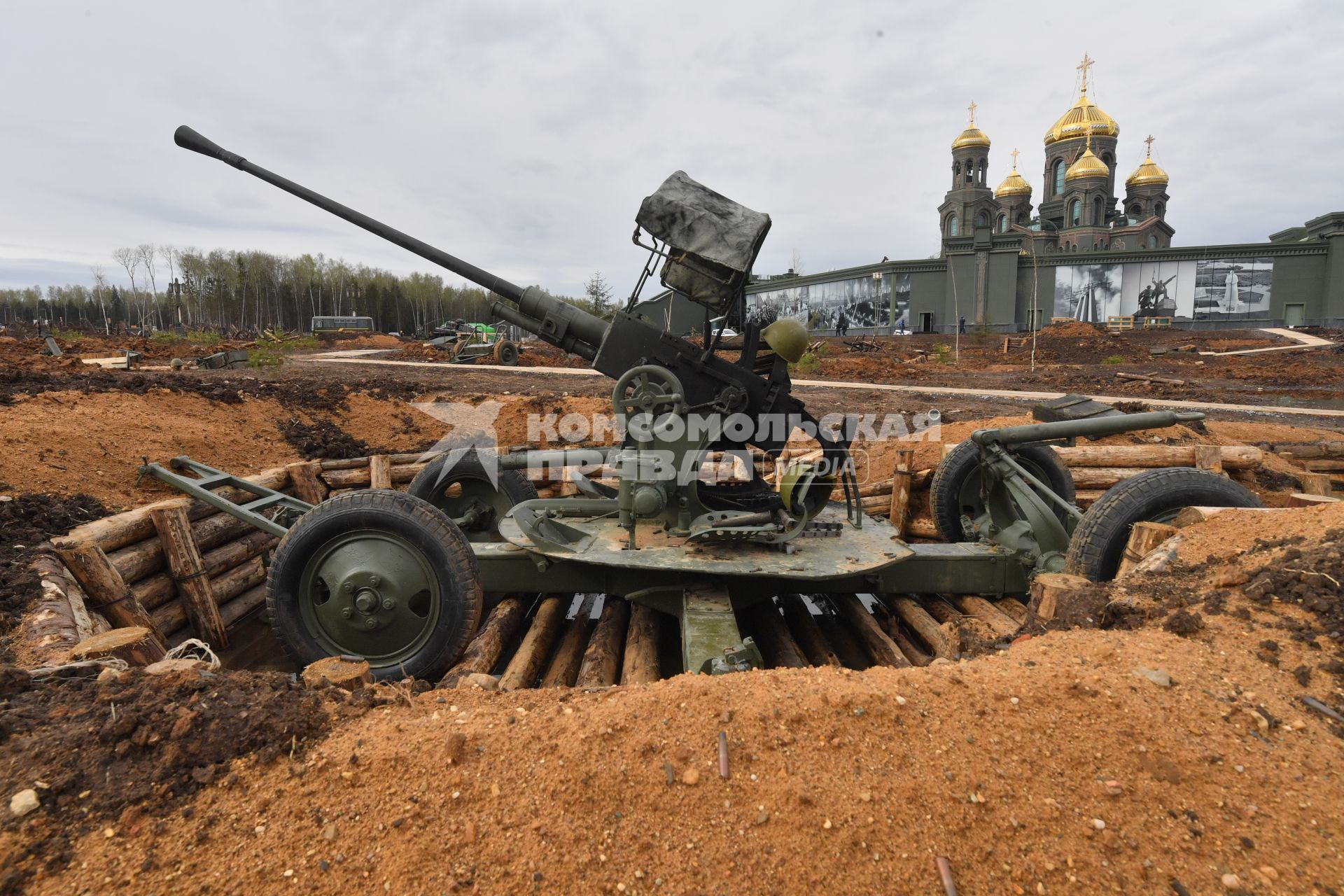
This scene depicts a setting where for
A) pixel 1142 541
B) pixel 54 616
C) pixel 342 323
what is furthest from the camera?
pixel 342 323

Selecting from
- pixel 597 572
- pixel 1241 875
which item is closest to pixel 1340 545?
pixel 1241 875

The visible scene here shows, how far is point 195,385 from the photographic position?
9.69 m

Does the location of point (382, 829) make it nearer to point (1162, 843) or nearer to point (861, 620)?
point (1162, 843)

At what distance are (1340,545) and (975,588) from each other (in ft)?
7.30

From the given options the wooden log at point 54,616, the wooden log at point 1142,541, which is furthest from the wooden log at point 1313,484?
the wooden log at point 54,616

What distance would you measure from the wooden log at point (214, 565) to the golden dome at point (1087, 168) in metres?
51.5

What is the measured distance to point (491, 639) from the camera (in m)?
4.77

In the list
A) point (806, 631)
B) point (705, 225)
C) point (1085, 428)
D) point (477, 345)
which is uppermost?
point (705, 225)

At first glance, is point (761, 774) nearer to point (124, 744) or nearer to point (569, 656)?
point (124, 744)

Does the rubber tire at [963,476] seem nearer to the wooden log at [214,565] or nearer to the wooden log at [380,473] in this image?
the wooden log at [380,473]

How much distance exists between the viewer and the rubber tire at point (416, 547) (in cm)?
380

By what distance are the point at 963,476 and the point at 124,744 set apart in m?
5.65

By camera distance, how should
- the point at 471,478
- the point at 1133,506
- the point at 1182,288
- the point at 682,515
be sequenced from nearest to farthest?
the point at 1133,506 < the point at 682,515 < the point at 471,478 < the point at 1182,288

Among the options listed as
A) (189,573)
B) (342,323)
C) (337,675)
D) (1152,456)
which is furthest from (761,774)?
(342,323)
